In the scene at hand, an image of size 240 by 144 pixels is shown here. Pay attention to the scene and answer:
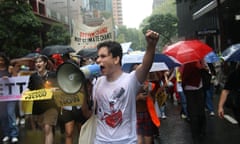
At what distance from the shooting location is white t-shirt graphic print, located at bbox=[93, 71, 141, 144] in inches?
131

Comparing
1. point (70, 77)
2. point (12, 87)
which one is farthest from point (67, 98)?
point (12, 87)

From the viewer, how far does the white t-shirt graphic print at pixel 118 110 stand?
10.9ft

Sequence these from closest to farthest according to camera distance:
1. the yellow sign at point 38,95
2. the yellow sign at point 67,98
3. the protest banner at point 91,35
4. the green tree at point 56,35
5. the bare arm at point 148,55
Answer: the bare arm at point 148,55, the yellow sign at point 67,98, the yellow sign at point 38,95, the protest banner at point 91,35, the green tree at point 56,35

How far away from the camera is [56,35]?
36.5 m

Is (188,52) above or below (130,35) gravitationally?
below

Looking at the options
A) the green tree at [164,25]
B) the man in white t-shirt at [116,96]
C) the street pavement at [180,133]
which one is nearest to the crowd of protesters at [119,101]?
the man in white t-shirt at [116,96]

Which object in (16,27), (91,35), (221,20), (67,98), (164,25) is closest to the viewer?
(67,98)

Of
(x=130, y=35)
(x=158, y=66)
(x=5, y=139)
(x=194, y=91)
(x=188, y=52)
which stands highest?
(x=130, y=35)

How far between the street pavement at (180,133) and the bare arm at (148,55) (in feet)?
13.9

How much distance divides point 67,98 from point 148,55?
1.70 m

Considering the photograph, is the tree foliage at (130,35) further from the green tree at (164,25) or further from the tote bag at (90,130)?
the tote bag at (90,130)

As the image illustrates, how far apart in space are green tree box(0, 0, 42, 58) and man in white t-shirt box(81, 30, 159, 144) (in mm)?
17475

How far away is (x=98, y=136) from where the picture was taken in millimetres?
3439

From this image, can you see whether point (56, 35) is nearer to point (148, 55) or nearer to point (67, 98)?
point (67, 98)
